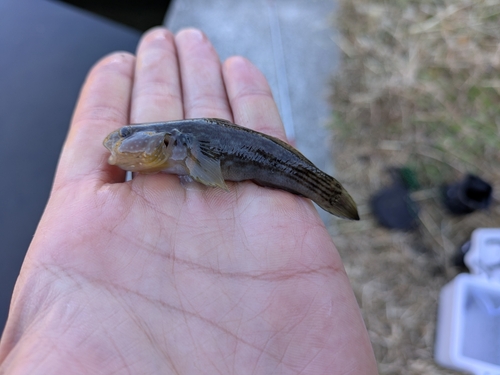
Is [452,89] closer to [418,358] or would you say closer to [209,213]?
[418,358]

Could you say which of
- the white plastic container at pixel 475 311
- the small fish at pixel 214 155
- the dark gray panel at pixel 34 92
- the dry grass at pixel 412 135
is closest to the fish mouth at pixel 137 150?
the small fish at pixel 214 155

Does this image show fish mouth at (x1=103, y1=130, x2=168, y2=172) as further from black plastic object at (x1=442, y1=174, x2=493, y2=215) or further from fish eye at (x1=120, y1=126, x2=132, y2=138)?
black plastic object at (x1=442, y1=174, x2=493, y2=215)

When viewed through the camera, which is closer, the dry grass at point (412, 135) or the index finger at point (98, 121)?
the index finger at point (98, 121)

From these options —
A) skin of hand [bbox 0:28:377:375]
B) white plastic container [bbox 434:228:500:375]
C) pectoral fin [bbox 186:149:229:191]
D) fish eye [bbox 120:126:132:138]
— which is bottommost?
white plastic container [bbox 434:228:500:375]

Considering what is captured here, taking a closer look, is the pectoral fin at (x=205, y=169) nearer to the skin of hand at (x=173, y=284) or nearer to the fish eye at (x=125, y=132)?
the skin of hand at (x=173, y=284)

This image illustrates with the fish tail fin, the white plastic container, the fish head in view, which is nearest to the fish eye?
the fish head

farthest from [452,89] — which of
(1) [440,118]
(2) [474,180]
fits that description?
(2) [474,180]
